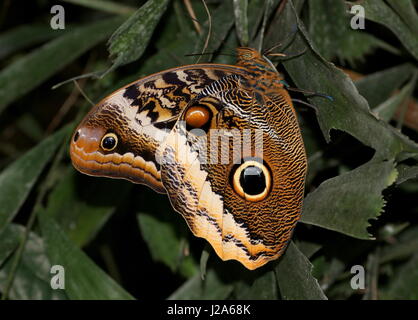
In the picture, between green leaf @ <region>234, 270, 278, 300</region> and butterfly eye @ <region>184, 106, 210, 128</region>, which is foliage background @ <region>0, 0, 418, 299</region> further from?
butterfly eye @ <region>184, 106, 210, 128</region>

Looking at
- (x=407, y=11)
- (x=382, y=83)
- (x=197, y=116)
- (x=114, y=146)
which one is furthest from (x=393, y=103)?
(x=114, y=146)

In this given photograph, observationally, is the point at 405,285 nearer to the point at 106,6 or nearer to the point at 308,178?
the point at 308,178

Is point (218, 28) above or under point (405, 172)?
above

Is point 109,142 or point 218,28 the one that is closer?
point 109,142

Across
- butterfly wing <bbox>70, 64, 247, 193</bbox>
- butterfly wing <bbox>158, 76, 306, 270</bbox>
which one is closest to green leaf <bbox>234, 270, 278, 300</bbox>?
butterfly wing <bbox>158, 76, 306, 270</bbox>
